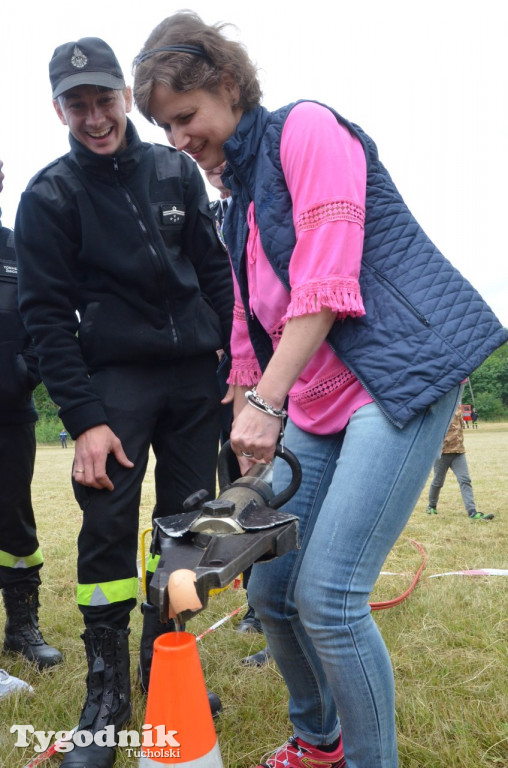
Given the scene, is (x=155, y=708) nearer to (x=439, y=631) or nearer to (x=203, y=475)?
(x=203, y=475)

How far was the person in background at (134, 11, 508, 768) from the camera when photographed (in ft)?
5.25

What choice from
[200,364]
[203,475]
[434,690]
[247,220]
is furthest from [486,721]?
[247,220]

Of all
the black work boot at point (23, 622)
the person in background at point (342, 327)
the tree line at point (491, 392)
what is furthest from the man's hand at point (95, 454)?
the tree line at point (491, 392)

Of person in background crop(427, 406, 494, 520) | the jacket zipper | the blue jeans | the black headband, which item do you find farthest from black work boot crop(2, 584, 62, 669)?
person in background crop(427, 406, 494, 520)

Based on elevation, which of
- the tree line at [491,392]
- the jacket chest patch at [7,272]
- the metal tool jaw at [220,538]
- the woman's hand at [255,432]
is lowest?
the tree line at [491,392]

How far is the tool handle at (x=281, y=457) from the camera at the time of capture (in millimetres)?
1706

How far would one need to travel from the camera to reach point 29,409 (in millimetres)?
3256

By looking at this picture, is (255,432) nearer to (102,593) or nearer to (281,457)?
(281,457)

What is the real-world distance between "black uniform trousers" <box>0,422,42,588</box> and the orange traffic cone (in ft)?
6.85

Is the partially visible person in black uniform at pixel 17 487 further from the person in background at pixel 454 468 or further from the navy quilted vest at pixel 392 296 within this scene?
the person in background at pixel 454 468

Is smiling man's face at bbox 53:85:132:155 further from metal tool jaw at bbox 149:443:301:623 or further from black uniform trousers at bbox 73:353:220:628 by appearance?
metal tool jaw at bbox 149:443:301:623

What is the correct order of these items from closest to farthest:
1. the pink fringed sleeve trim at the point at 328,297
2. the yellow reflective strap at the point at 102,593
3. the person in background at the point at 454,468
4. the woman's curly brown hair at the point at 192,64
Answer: the pink fringed sleeve trim at the point at 328,297 < the woman's curly brown hair at the point at 192,64 < the yellow reflective strap at the point at 102,593 < the person in background at the point at 454,468

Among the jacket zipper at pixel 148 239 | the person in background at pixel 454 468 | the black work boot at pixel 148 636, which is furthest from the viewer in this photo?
the person in background at pixel 454 468

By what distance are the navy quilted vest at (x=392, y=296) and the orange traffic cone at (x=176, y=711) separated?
75cm
